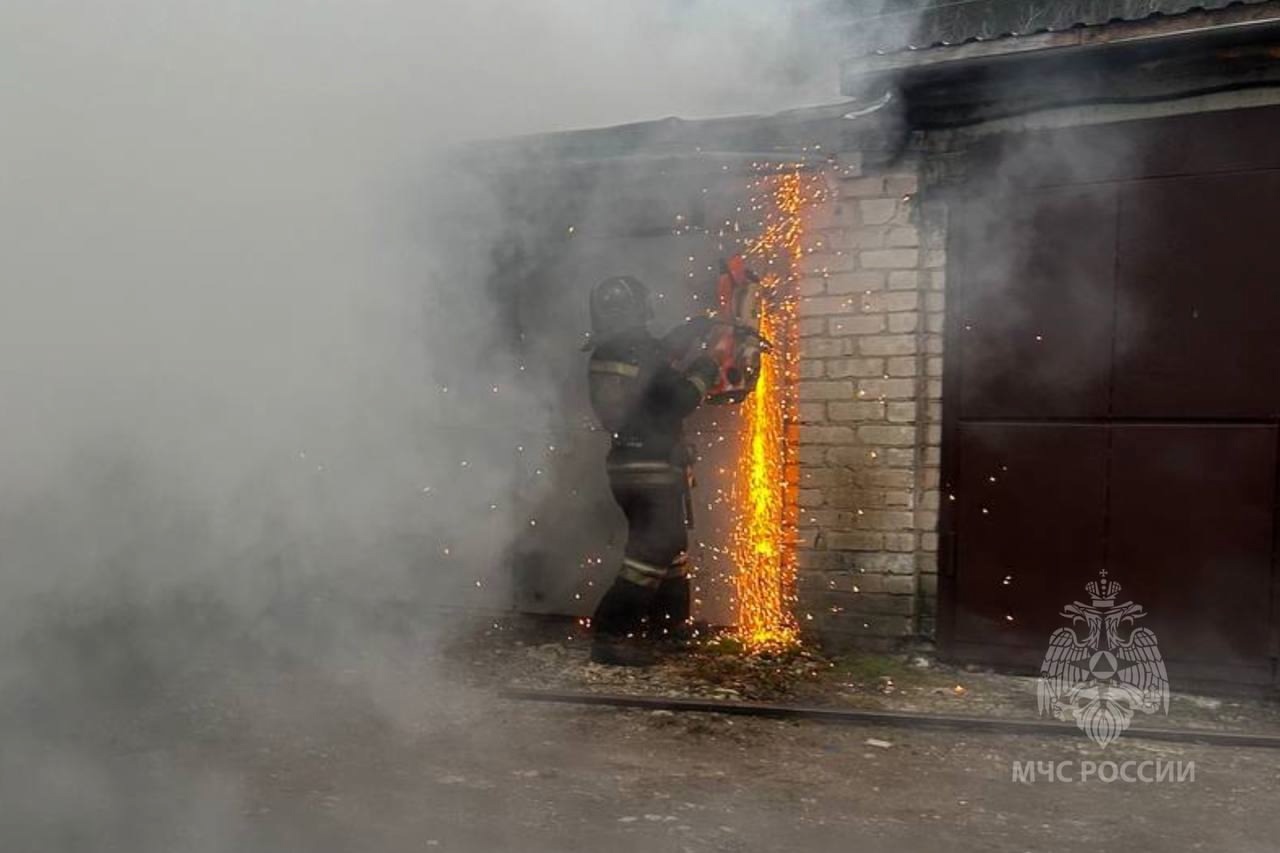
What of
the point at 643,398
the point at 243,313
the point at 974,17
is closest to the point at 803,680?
the point at 643,398

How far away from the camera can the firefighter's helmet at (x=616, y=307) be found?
4.74m

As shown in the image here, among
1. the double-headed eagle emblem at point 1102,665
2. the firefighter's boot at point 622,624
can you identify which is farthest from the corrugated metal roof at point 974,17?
the firefighter's boot at point 622,624

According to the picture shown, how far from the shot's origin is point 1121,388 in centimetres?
446

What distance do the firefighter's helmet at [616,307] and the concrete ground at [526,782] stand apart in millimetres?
1712

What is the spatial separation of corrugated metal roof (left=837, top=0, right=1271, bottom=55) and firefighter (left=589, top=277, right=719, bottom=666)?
1.54 metres

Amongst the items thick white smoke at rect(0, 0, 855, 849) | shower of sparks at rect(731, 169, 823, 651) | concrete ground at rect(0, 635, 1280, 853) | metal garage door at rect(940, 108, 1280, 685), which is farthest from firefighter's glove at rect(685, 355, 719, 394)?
concrete ground at rect(0, 635, 1280, 853)

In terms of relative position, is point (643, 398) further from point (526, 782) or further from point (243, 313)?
point (243, 313)

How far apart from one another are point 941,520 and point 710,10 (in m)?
2.50

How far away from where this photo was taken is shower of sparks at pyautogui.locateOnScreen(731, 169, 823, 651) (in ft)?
16.7

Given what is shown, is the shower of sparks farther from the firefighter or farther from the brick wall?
the firefighter

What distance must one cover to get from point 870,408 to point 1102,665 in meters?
1.53

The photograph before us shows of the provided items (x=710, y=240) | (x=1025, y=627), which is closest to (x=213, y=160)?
(x=710, y=240)

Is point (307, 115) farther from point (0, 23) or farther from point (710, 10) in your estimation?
point (710, 10)

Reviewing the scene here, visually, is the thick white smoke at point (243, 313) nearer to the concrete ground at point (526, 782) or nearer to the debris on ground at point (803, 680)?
the concrete ground at point (526, 782)
